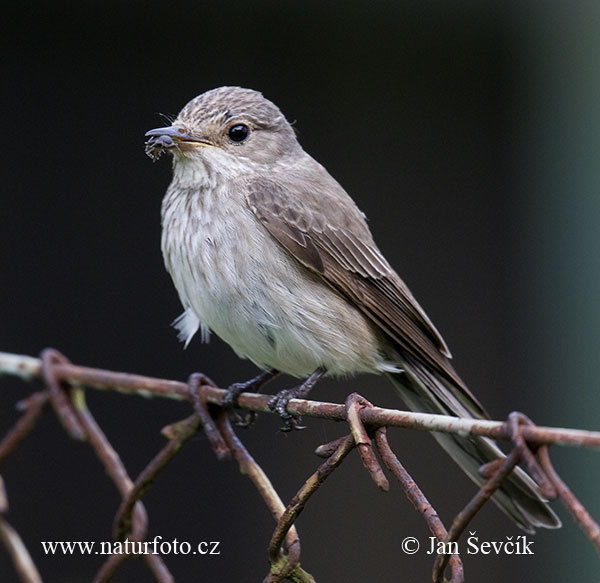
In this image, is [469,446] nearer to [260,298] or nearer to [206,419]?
[260,298]

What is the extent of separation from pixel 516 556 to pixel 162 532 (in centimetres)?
185

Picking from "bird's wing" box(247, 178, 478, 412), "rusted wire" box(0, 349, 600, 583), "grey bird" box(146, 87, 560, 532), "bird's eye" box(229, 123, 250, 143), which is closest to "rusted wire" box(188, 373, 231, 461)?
"rusted wire" box(0, 349, 600, 583)

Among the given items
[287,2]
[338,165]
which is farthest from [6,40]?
[338,165]

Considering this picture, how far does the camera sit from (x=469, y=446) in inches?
109

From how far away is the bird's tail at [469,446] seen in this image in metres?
2.24

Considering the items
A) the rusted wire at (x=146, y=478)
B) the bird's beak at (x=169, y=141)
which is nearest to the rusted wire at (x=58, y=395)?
the rusted wire at (x=146, y=478)

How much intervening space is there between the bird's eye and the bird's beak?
0.46 feet

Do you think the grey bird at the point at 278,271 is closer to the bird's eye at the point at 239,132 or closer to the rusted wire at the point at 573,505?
the bird's eye at the point at 239,132

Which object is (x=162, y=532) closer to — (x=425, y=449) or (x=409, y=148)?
(x=425, y=449)

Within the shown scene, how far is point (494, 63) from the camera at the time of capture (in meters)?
5.40

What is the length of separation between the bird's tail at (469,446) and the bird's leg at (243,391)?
0.39 metres

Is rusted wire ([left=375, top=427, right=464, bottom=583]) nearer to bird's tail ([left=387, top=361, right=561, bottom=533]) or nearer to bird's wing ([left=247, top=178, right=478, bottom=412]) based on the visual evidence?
bird's tail ([left=387, top=361, right=561, bottom=533])

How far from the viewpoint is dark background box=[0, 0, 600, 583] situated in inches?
187

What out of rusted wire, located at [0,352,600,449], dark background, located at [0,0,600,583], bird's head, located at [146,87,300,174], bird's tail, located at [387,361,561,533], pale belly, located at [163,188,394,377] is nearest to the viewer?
rusted wire, located at [0,352,600,449]
